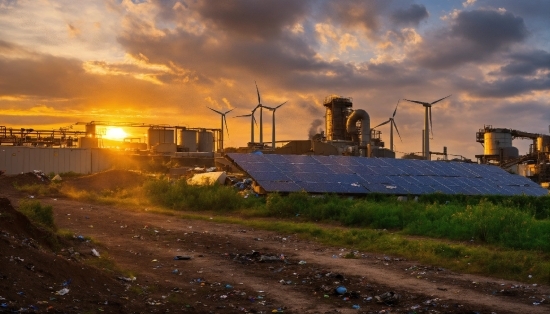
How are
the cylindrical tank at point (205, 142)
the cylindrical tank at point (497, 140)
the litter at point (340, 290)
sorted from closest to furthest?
1. the litter at point (340, 290)
2. the cylindrical tank at point (205, 142)
3. the cylindrical tank at point (497, 140)

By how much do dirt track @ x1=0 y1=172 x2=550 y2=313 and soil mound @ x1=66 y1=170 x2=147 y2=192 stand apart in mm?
18901

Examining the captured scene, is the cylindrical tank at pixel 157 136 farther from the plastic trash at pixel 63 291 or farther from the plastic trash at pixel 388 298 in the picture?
the plastic trash at pixel 63 291

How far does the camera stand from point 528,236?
601 inches

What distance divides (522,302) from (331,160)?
23.3 meters

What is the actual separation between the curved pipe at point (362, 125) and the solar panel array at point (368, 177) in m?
22.9

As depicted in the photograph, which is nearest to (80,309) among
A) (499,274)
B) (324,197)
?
(499,274)

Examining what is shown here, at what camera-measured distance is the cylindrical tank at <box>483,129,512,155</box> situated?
75.5 metres

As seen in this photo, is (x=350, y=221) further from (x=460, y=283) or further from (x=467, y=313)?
(x=467, y=313)

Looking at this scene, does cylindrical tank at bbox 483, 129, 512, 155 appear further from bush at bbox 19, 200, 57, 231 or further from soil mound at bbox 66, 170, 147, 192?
bush at bbox 19, 200, 57, 231

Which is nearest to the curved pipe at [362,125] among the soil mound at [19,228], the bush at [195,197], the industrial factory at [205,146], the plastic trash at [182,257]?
the industrial factory at [205,146]

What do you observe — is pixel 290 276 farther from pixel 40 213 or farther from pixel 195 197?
pixel 195 197

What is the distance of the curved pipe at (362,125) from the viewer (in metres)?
61.1

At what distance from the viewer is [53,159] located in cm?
4728

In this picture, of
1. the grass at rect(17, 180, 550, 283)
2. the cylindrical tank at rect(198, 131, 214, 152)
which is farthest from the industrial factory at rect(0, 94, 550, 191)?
the grass at rect(17, 180, 550, 283)
